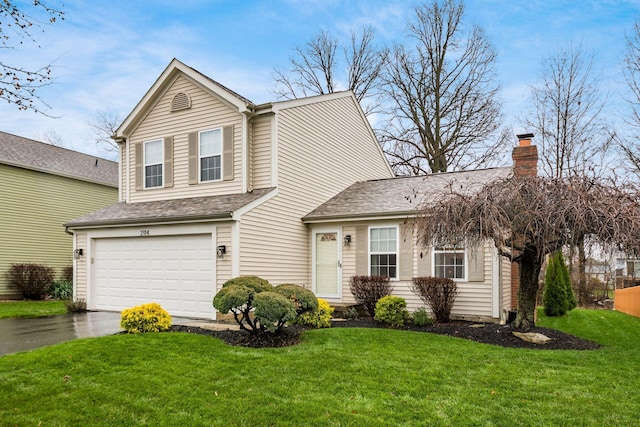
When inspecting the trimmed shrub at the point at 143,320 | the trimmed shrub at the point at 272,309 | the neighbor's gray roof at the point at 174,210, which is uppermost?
the neighbor's gray roof at the point at 174,210

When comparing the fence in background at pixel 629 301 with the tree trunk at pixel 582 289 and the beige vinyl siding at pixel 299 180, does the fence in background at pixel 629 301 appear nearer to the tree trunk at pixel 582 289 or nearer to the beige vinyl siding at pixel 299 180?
the tree trunk at pixel 582 289

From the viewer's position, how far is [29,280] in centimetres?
1777

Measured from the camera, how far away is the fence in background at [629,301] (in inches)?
566

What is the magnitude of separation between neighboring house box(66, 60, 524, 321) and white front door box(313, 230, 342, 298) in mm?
30


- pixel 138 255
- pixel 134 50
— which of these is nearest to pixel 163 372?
pixel 138 255

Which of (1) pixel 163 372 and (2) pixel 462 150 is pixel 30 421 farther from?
(2) pixel 462 150

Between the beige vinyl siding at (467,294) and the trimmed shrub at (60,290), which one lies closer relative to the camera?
the beige vinyl siding at (467,294)

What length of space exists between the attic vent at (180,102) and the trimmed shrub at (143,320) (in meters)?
6.67

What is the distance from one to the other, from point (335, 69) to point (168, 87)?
15897mm

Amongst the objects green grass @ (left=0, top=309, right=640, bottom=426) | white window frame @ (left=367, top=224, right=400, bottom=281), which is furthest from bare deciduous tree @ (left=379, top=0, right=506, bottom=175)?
green grass @ (left=0, top=309, right=640, bottom=426)

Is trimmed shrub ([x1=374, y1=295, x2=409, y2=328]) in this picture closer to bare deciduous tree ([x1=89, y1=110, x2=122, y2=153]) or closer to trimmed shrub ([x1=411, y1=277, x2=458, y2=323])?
trimmed shrub ([x1=411, y1=277, x2=458, y2=323])

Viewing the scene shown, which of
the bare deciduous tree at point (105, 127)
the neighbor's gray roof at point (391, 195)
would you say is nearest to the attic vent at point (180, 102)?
the neighbor's gray roof at point (391, 195)

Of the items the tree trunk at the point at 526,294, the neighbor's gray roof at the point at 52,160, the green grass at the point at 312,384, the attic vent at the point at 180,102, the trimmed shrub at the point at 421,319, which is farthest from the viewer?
the neighbor's gray roof at the point at 52,160

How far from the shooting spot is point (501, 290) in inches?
428
